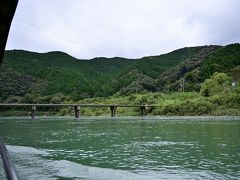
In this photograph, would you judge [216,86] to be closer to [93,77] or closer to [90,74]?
[93,77]

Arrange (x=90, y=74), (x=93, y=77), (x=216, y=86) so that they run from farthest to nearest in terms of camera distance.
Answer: (x=90, y=74), (x=93, y=77), (x=216, y=86)

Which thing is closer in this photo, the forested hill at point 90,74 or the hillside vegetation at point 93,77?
the hillside vegetation at point 93,77

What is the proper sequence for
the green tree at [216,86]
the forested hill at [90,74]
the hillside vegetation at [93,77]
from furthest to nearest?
the forested hill at [90,74]
the hillside vegetation at [93,77]
the green tree at [216,86]

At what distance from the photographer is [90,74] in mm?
145500

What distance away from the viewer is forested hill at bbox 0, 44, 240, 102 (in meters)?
113

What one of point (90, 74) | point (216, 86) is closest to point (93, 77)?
point (90, 74)

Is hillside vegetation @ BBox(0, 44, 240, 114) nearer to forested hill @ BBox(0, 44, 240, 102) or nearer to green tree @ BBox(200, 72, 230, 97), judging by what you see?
forested hill @ BBox(0, 44, 240, 102)

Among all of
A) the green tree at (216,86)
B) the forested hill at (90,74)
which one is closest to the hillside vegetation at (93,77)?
the forested hill at (90,74)

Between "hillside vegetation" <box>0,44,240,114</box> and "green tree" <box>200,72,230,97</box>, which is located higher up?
"hillside vegetation" <box>0,44,240,114</box>

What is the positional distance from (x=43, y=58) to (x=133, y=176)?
127 meters

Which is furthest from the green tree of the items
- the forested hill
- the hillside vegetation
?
the forested hill

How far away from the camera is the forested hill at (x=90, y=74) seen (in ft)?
370

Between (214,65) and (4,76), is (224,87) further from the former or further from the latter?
(4,76)

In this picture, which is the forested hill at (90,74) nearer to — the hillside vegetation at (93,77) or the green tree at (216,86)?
the hillside vegetation at (93,77)
